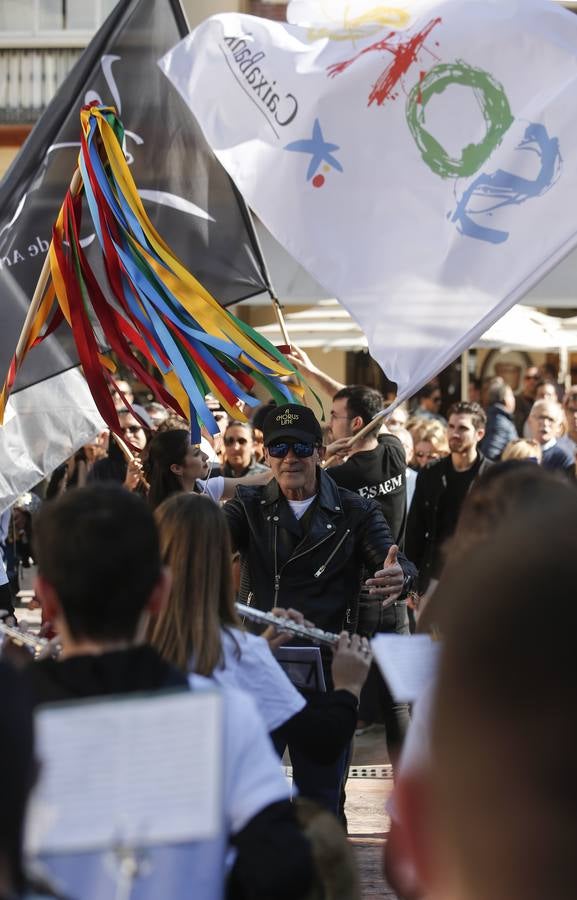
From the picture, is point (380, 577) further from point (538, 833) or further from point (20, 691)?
point (538, 833)

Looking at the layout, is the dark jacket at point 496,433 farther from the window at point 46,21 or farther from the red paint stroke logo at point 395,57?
the window at point 46,21

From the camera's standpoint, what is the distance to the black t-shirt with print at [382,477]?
21.5ft

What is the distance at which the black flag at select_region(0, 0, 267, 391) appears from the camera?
22.6 ft

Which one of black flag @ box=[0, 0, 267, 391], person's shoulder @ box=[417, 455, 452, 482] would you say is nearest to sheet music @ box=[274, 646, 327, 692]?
black flag @ box=[0, 0, 267, 391]

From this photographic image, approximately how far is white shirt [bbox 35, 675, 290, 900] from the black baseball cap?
111 inches

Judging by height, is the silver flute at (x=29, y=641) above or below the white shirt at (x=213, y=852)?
below

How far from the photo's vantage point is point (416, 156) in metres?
6.18

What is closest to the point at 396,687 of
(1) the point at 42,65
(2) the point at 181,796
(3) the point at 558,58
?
(2) the point at 181,796

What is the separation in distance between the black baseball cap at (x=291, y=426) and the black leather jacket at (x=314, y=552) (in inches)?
8.3

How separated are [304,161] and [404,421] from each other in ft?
16.1

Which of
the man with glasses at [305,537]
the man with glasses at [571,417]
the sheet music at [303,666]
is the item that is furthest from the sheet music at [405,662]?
the man with glasses at [571,417]

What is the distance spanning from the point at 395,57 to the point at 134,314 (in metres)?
1.72

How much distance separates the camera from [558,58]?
6039mm

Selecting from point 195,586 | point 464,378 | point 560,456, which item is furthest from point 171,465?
Answer: point 464,378
